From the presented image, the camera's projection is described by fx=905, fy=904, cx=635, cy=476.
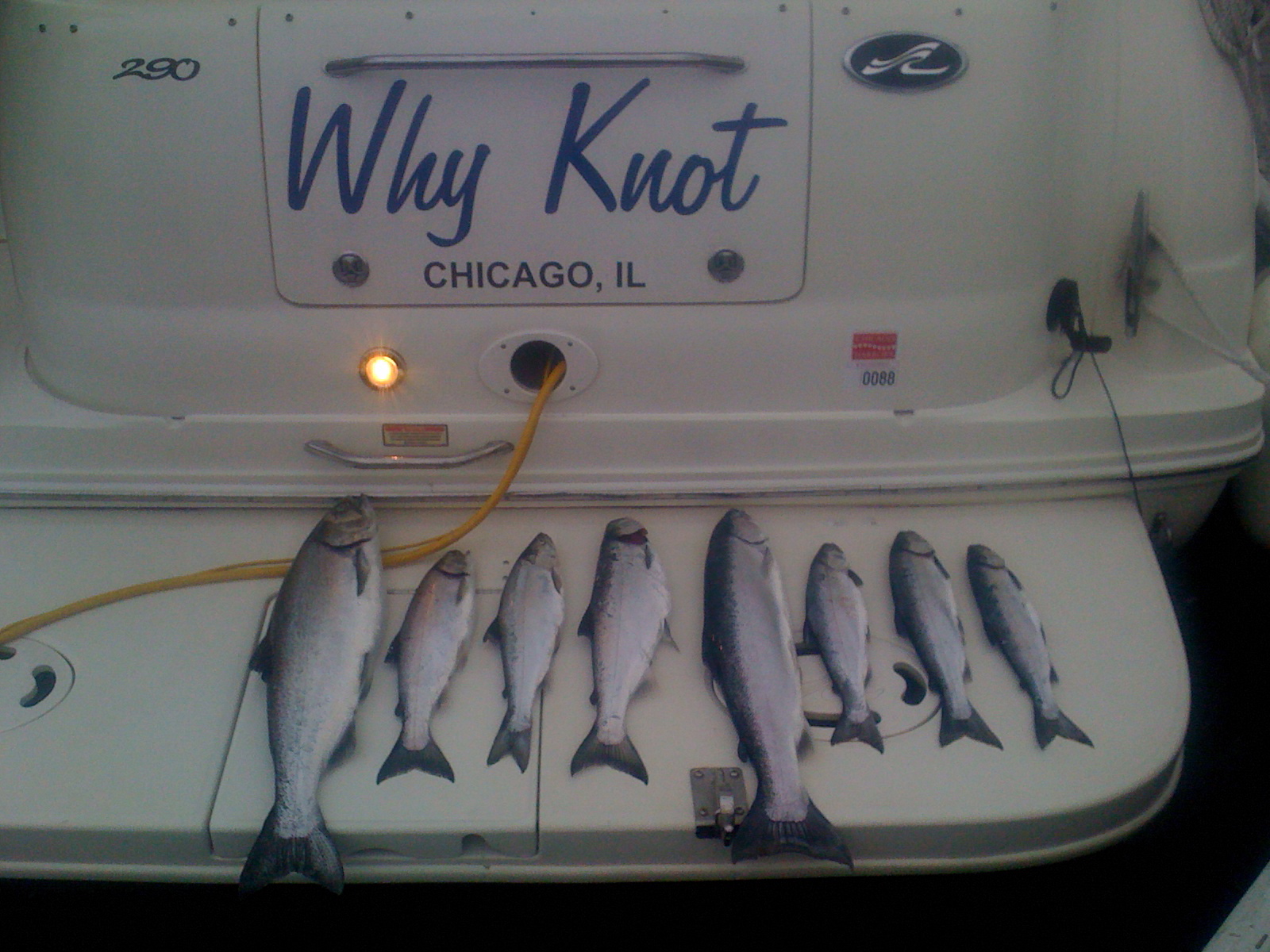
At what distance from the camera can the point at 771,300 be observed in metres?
2.07

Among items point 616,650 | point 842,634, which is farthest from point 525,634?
point 842,634

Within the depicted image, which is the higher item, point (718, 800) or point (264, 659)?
point (264, 659)

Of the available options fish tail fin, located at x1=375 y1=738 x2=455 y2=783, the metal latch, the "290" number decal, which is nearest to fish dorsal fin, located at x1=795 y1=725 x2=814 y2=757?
the metal latch

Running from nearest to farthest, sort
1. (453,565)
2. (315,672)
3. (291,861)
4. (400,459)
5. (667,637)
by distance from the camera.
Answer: (291,861) → (315,672) → (667,637) → (453,565) → (400,459)

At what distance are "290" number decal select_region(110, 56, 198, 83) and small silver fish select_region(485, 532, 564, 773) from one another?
4.13 feet

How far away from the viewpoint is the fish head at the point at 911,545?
2014 millimetres

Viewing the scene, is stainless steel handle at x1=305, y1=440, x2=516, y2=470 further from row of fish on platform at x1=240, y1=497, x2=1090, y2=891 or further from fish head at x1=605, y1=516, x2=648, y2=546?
fish head at x1=605, y1=516, x2=648, y2=546

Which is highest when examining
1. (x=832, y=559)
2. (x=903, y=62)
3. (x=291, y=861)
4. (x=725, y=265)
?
(x=903, y=62)

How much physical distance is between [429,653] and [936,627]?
1.04m

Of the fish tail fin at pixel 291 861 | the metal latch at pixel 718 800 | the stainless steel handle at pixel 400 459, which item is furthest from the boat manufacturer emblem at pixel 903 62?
the fish tail fin at pixel 291 861

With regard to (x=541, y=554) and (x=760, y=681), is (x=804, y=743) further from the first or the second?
(x=541, y=554)

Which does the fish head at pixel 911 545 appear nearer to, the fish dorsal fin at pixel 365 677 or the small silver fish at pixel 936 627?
the small silver fish at pixel 936 627

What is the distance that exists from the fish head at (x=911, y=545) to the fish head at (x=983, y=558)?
0.08 m

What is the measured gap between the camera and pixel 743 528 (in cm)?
205
